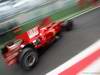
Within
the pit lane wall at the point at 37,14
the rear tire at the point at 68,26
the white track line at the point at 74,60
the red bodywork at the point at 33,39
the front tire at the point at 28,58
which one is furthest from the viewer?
the rear tire at the point at 68,26

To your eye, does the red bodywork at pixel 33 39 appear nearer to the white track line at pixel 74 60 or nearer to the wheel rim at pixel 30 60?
the wheel rim at pixel 30 60

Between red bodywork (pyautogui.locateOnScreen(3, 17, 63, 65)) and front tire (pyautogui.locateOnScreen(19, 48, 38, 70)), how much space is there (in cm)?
5

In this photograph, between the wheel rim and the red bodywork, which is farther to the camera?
the wheel rim

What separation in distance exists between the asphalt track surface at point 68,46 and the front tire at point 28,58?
0.05 meters

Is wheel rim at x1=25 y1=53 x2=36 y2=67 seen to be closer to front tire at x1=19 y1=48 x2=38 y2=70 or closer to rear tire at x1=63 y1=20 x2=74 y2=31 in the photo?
front tire at x1=19 y1=48 x2=38 y2=70

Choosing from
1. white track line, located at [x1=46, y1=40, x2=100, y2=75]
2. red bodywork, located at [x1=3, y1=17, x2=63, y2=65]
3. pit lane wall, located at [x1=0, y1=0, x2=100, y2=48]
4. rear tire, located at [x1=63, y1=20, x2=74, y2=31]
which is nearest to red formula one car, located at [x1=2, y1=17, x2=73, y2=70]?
red bodywork, located at [x1=3, y1=17, x2=63, y2=65]

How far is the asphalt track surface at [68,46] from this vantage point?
6.44 feet

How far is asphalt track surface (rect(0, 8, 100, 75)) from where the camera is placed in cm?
196

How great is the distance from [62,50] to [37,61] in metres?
0.32

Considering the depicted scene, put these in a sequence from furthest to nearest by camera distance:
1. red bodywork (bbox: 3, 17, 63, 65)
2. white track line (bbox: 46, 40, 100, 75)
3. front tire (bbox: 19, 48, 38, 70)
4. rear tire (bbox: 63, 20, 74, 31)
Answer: rear tire (bbox: 63, 20, 74, 31) < front tire (bbox: 19, 48, 38, 70) < red bodywork (bbox: 3, 17, 63, 65) < white track line (bbox: 46, 40, 100, 75)

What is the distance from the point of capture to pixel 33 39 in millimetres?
2098

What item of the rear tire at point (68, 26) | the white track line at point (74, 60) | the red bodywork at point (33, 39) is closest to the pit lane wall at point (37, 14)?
the white track line at point (74, 60)

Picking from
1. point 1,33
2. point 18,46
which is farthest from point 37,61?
point 1,33

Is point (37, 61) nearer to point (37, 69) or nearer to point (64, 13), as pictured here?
point (37, 69)
